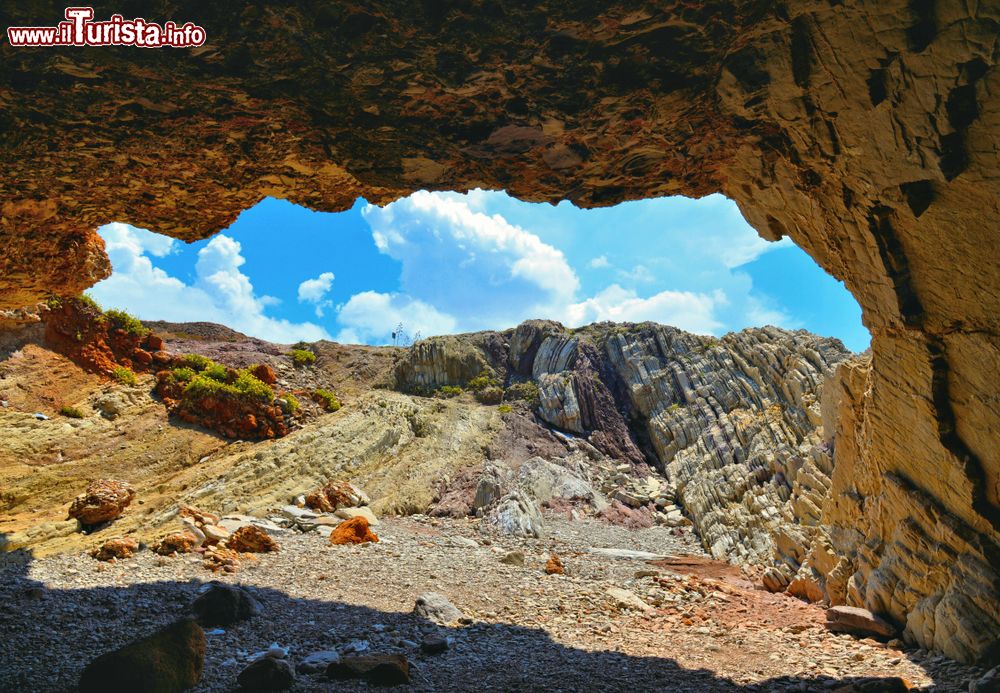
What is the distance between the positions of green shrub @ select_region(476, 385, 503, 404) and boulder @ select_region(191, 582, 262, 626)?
31.8 metres

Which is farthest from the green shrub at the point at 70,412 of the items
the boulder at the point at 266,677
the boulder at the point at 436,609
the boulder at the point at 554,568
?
the boulder at the point at 266,677

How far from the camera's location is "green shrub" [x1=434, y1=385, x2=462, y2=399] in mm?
42094

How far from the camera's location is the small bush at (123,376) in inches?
1011

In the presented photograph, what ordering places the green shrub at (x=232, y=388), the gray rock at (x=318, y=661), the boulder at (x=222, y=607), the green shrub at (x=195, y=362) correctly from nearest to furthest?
the gray rock at (x=318, y=661)
the boulder at (x=222, y=607)
the green shrub at (x=232, y=388)
the green shrub at (x=195, y=362)

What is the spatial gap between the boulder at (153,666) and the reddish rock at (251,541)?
8.45m

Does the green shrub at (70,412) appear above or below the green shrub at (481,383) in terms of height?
below

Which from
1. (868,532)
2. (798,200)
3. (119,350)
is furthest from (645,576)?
(119,350)

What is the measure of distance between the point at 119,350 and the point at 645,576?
27287 mm

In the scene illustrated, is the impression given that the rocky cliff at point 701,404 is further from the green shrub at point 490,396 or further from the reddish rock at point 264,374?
the reddish rock at point 264,374

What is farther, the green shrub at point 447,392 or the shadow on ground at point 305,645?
the green shrub at point 447,392

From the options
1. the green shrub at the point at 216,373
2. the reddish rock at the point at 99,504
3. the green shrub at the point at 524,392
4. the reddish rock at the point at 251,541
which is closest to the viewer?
the reddish rock at the point at 251,541

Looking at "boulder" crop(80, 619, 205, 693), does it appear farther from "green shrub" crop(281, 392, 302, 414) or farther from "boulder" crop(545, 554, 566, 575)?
"green shrub" crop(281, 392, 302, 414)

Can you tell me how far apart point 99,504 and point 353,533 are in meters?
8.09

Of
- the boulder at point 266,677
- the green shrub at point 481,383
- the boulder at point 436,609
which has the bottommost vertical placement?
the boulder at point 436,609
